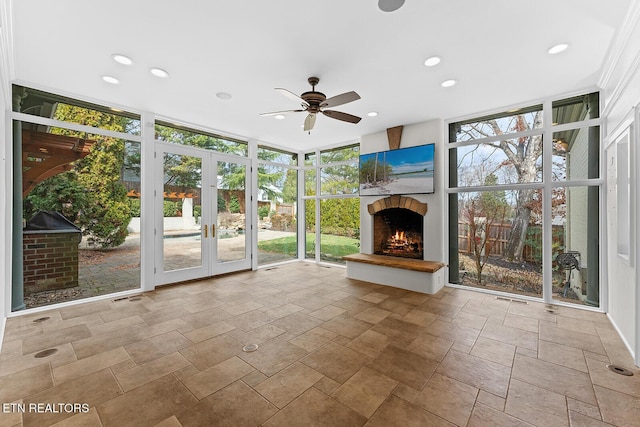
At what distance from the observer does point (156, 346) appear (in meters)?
2.72

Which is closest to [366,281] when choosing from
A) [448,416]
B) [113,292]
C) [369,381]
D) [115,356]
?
[369,381]

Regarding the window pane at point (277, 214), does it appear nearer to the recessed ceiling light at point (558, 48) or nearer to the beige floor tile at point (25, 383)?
the beige floor tile at point (25, 383)

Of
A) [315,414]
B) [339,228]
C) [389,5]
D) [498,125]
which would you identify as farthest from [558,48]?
[339,228]

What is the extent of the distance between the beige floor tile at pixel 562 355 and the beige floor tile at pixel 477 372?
539 mm

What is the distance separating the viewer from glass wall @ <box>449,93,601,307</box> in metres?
3.85

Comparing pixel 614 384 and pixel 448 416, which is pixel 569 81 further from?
pixel 448 416

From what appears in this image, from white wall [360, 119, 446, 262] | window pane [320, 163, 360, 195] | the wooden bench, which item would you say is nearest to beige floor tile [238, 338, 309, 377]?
the wooden bench

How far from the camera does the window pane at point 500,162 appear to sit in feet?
14.0

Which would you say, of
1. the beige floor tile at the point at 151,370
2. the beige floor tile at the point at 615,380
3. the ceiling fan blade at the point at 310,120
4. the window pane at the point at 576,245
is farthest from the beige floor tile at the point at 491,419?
the ceiling fan blade at the point at 310,120

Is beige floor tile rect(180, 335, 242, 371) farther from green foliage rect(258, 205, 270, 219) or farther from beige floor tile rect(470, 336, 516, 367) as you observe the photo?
green foliage rect(258, 205, 270, 219)

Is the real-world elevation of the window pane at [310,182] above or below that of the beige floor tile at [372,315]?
above

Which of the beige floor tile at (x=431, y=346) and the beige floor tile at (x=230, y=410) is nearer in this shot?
the beige floor tile at (x=230, y=410)

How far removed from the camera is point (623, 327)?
292cm

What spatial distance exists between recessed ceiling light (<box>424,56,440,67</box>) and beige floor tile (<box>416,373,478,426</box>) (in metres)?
3.16
